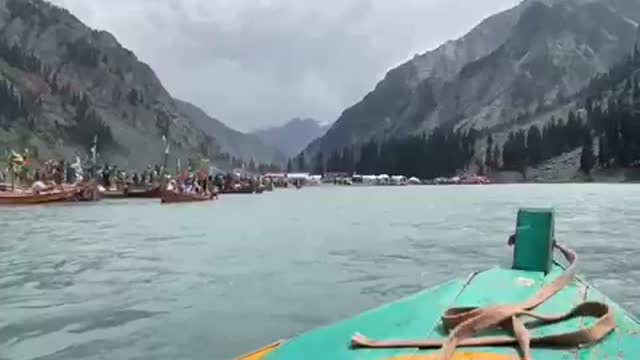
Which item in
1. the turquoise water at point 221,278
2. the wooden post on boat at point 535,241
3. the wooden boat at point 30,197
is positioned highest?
the wooden post on boat at point 535,241

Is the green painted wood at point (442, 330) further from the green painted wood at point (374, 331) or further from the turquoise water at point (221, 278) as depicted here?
the turquoise water at point (221, 278)

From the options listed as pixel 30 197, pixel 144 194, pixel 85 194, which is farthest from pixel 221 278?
pixel 144 194

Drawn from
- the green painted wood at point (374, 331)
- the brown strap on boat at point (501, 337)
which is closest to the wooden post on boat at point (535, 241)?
the green painted wood at point (374, 331)

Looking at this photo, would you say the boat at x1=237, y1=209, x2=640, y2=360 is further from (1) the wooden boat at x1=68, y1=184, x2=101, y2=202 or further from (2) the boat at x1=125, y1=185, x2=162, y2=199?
(2) the boat at x1=125, y1=185, x2=162, y2=199

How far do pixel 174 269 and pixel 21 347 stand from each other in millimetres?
16021

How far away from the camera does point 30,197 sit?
417 feet

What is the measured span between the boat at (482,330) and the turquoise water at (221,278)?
29.3 feet

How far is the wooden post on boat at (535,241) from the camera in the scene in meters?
11.1

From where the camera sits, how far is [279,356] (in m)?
7.13

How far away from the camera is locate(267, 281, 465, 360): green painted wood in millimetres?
6938

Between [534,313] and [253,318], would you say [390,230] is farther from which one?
[534,313]

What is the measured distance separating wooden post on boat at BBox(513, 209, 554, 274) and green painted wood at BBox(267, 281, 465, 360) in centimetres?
273

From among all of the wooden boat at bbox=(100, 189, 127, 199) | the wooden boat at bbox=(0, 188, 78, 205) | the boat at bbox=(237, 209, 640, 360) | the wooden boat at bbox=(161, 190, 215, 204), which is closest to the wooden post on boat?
the boat at bbox=(237, 209, 640, 360)

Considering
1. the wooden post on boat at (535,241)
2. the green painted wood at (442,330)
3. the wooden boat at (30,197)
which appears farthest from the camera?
the wooden boat at (30,197)
